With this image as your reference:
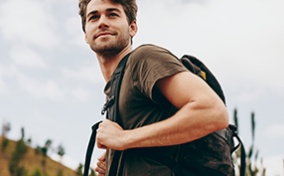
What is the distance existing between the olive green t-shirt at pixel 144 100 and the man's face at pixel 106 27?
401mm

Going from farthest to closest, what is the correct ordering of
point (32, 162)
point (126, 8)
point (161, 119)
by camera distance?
point (32, 162), point (126, 8), point (161, 119)

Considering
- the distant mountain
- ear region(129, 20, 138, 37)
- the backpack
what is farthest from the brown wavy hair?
the distant mountain

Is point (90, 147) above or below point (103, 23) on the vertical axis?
below

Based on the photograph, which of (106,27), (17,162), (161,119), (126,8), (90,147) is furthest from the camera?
(17,162)

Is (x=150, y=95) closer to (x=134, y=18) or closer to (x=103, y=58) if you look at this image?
(x=103, y=58)

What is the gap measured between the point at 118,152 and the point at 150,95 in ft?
1.30

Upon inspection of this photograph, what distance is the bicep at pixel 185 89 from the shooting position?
2344 mm

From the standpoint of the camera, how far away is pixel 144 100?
100 inches

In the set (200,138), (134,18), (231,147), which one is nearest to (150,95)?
(200,138)

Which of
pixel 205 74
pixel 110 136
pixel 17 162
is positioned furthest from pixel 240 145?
pixel 17 162

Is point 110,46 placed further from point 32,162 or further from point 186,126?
point 32,162

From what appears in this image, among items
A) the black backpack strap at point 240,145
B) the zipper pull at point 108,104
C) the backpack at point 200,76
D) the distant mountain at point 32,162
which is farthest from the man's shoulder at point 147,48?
the distant mountain at point 32,162

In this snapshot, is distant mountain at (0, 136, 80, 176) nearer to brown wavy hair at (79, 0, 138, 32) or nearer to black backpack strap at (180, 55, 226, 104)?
brown wavy hair at (79, 0, 138, 32)

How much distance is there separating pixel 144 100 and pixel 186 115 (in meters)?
0.29
